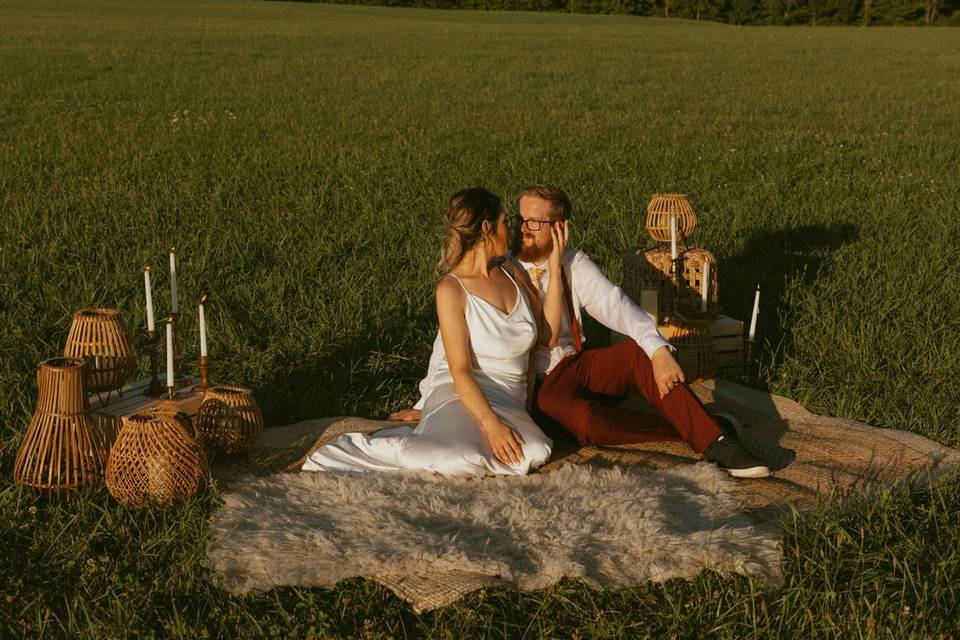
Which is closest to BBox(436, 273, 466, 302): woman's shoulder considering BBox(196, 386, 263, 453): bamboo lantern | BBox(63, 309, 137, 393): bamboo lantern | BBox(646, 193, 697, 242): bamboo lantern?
BBox(196, 386, 263, 453): bamboo lantern

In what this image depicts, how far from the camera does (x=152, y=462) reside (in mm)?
4645

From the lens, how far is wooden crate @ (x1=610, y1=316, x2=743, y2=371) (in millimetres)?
6828

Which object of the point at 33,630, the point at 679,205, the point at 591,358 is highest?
the point at 679,205

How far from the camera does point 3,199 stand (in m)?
10.3

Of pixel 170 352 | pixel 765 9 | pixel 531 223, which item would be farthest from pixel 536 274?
pixel 765 9

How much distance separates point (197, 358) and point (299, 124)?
953 centimetres

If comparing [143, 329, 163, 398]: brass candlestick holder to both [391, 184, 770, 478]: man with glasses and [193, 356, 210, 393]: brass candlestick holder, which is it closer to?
[193, 356, 210, 393]: brass candlestick holder

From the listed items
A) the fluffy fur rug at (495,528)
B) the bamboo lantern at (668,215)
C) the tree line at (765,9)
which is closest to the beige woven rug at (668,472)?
the fluffy fur rug at (495,528)

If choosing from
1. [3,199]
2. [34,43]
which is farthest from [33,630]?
[34,43]

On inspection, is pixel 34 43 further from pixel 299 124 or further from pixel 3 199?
pixel 3 199

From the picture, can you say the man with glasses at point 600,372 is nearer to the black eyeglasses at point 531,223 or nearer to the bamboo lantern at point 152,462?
the black eyeglasses at point 531,223

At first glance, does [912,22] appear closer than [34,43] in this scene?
No

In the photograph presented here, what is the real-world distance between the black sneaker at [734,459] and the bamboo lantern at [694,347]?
52.9 inches

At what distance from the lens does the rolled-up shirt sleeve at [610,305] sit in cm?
557
